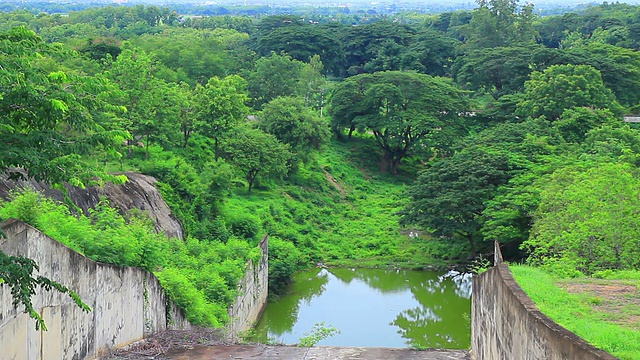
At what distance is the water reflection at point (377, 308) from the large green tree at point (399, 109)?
11.8 m

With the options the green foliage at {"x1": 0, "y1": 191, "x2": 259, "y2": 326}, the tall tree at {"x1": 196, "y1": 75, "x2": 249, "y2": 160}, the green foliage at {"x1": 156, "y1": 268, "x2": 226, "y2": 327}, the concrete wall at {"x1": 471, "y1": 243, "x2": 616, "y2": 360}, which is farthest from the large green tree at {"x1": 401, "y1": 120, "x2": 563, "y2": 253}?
the concrete wall at {"x1": 471, "y1": 243, "x2": 616, "y2": 360}

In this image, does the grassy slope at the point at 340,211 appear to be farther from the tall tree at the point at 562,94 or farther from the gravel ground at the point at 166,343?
the gravel ground at the point at 166,343

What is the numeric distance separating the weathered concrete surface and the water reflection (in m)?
7.24

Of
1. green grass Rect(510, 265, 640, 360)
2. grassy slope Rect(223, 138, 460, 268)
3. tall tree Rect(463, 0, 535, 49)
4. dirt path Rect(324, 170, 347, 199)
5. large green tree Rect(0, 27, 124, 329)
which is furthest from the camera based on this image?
tall tree Rect(463, 0, 535, 49)

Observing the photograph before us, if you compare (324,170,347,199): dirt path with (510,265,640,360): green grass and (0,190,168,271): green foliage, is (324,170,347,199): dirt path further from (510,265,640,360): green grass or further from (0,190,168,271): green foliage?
(510,265,640,360): green grass

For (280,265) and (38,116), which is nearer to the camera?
(38,116)

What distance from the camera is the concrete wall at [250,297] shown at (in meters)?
19.4

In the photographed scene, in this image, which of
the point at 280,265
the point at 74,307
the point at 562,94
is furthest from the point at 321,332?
the point at 562,94

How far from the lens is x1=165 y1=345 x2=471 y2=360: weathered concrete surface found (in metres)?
13.2

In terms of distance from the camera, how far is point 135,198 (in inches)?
856

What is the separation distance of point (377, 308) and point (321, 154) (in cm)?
1600

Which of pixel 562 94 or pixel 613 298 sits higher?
pixel 562 94

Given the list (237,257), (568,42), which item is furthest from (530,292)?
(568,42)

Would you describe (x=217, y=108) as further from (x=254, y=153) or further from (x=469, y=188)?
(x=469, y=188)
